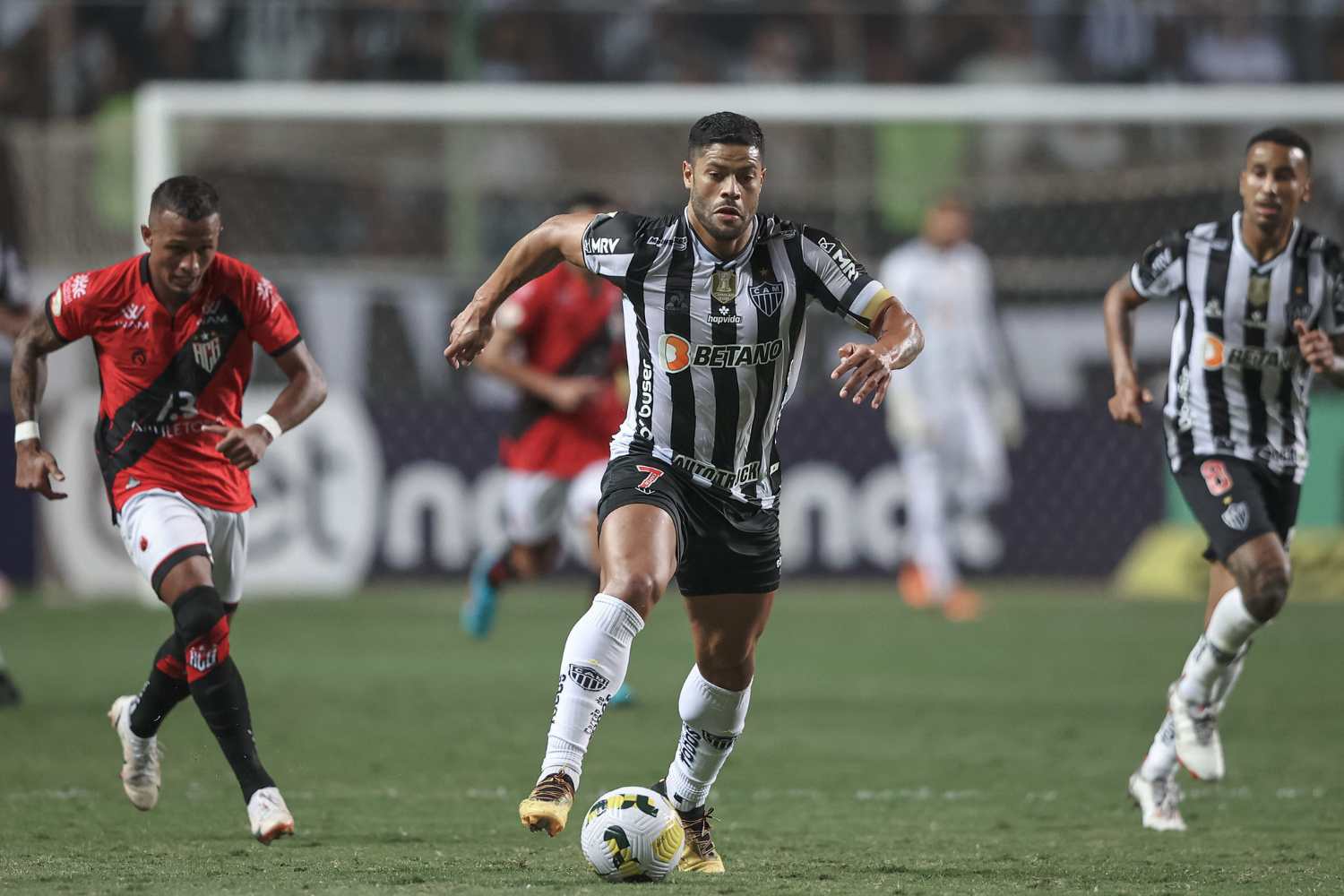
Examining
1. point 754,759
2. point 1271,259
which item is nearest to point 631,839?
point 754,759

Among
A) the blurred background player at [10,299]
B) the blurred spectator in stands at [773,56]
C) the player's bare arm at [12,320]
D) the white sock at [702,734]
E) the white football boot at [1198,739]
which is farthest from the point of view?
the blurred spectator in stands at [773,56]

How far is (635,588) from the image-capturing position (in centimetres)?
512

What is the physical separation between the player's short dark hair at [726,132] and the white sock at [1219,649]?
2.38 meters

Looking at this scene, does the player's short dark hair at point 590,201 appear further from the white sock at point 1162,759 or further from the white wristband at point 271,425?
the white sock at point 1162,759

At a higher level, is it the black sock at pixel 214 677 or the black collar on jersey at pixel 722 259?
the black collar on jersey at pixel 722 259

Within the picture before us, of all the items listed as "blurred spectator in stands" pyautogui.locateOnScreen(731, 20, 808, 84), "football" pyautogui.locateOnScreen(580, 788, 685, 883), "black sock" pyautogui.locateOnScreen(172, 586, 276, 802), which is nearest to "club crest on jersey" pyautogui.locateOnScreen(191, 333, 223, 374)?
"black sock" pyautogui.locateOnScreen(172, 586, 276, 802)

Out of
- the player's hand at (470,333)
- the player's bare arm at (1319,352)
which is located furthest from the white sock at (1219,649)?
the player's hand at (470,333)

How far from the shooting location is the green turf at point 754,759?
536cm

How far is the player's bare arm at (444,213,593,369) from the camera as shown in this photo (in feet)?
18.0

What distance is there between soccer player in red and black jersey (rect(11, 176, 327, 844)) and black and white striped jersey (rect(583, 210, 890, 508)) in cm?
118

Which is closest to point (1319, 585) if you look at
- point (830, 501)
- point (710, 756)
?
point (830, 501)

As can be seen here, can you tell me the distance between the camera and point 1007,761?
780 cm

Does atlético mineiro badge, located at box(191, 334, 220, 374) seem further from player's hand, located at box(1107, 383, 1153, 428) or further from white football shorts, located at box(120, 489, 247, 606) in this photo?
player's hand, located at box(1107, 383, 1153, 428)

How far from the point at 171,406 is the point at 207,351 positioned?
20cm
